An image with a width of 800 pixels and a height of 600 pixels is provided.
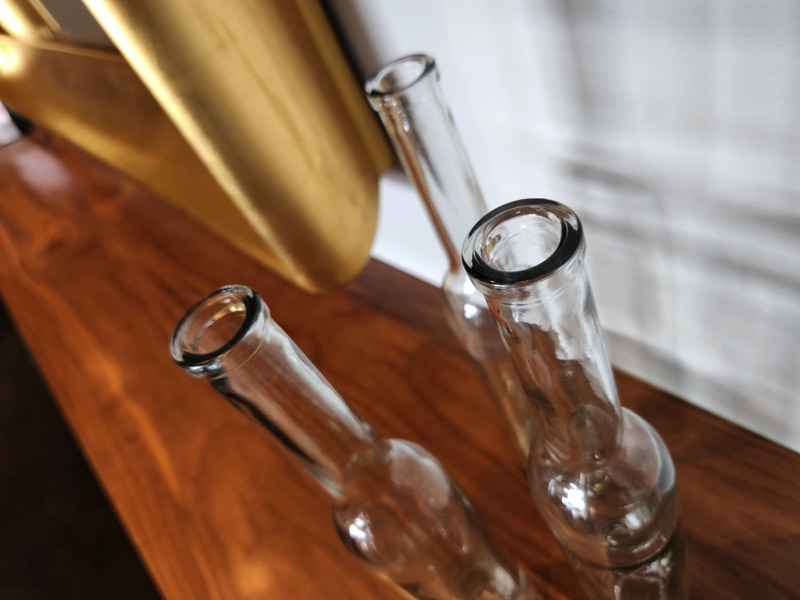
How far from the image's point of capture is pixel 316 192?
519 mm

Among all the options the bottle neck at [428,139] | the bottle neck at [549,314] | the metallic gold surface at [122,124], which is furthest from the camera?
the metallic gold surface at [122,124]

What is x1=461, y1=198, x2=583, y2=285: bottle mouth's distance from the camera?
0.79 ft

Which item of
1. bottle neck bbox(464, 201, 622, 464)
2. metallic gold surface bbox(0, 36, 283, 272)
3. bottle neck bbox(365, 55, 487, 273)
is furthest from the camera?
metallic gold surface bbox(0, 36, 283, 272)

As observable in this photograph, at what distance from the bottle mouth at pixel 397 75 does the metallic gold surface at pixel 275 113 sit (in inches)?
5.2

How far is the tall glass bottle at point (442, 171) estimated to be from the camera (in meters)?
0.35

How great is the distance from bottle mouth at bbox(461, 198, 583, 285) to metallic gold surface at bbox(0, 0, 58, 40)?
Result: 0.58 m

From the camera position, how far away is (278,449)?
22.1 inches

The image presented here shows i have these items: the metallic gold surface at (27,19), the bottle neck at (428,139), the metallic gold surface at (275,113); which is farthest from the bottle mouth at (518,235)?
the metallic gold surface at (27,19)

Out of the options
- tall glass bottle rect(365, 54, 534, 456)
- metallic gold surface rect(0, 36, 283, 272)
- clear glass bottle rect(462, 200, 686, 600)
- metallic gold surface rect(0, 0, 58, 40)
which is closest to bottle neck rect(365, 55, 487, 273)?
tall glass bottle rect(365, 54, 534, 456)

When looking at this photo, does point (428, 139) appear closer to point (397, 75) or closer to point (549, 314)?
point (397, 75)

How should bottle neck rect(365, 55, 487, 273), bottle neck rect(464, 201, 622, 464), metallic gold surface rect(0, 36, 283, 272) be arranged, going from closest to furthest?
bottle neck rect(464, 201, 622, 464), bottle neck rect(365, 55, 487, 273), metallic gold surface rect(0, 36, 283, 272)

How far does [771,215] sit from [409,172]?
18 cm

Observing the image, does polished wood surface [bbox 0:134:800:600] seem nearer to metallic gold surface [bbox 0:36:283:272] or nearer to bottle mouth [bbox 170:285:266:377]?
metallic gold surface [bbox 0:36:283:272]

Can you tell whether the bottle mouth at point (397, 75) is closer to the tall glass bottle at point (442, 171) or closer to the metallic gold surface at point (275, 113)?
the tall glass bottle at point (442, 171)
